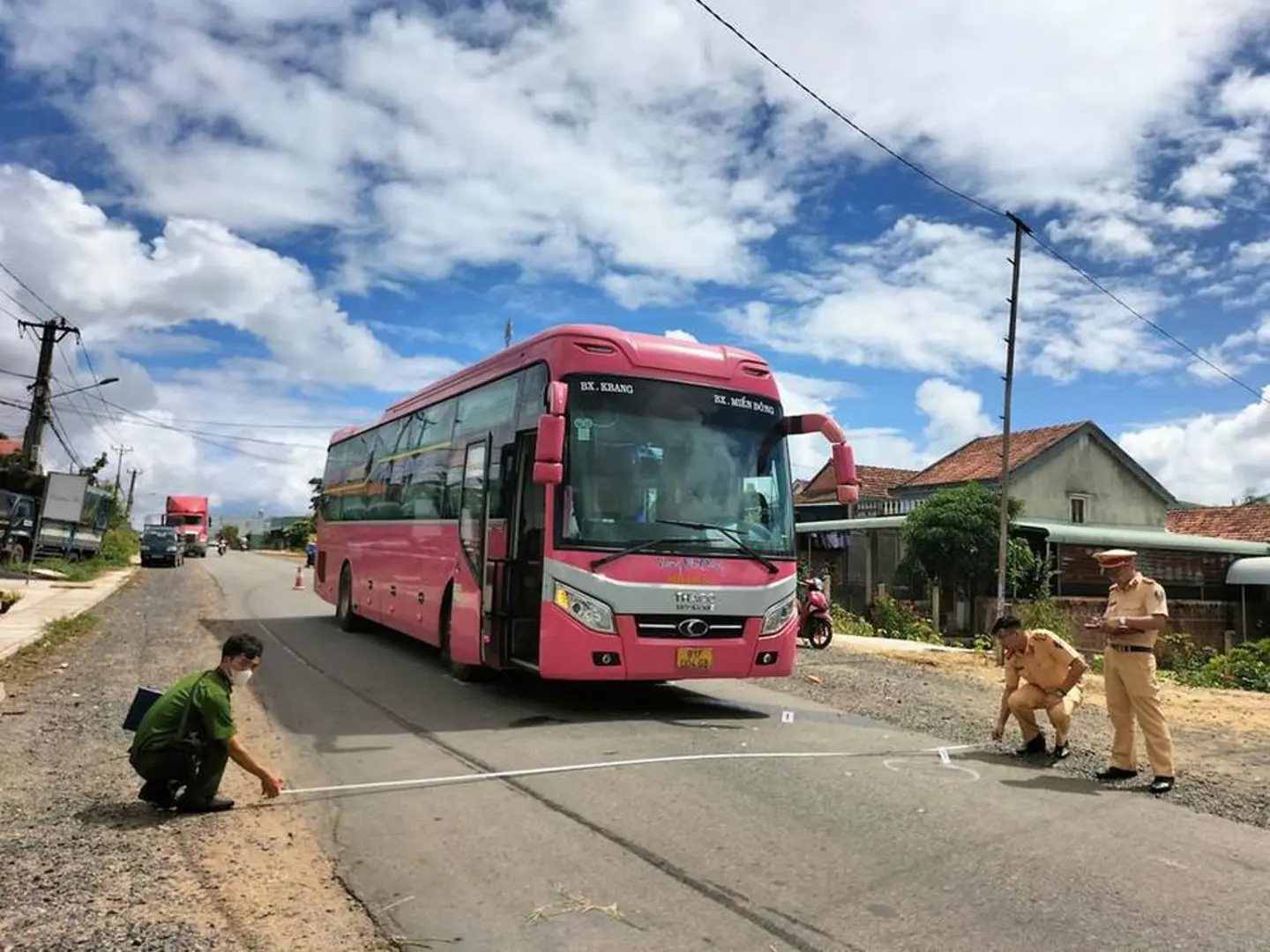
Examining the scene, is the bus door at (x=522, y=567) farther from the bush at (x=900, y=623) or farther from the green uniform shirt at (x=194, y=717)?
the bush at (x=900, y=623)

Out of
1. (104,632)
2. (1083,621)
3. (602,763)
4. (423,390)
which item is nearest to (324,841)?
(602,763)

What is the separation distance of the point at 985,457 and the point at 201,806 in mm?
35400

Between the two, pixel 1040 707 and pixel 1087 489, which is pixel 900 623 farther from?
pixel 1087 489

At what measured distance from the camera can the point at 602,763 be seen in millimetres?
7195

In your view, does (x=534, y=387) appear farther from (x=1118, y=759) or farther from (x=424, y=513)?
(x=1118, y=759)

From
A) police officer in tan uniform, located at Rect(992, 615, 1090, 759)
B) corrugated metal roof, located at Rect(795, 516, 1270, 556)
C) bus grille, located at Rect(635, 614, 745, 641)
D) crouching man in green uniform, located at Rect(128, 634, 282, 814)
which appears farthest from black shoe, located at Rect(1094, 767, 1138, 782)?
corrugated metal roof, located at Rect(795, 516, 1270, 556)

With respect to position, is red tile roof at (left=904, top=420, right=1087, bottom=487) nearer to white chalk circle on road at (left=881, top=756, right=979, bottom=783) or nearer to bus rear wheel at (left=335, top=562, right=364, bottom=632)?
bus rear wheel at (left=335, top=562, right=364, bottom=632)

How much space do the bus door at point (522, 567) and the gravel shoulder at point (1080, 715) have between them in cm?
353

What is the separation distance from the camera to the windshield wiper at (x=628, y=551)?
844 centimetres

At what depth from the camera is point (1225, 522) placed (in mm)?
39906

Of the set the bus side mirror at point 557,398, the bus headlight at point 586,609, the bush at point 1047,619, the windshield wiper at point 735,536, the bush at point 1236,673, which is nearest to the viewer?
the bus side mirror at point 557,398

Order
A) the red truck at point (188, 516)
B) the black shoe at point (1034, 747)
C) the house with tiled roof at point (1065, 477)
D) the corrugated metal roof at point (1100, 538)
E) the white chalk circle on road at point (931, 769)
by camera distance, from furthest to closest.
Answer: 1. the red truck at point (188, 516)
2. the house with tiled roof at point (1065, 477)
3. the corrugated metal roof at point (1100, 538)
4. the black shoe at point (1034, 747)
5. the white chalk circle on road at point (931, 769)


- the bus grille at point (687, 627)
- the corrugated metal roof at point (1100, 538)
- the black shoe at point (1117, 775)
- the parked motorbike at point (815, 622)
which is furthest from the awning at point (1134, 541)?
the black shoe at point (1117, 775)

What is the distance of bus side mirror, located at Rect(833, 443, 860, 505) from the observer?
930 cm
